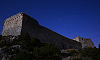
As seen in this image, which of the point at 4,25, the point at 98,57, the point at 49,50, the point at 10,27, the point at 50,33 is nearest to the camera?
the point at 49,50

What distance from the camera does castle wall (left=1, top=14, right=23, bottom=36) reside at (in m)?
18.4

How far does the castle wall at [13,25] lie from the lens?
18.4 meters

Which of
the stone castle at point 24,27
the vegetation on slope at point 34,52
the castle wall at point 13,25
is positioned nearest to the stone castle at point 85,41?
the stone castle at point 24,27

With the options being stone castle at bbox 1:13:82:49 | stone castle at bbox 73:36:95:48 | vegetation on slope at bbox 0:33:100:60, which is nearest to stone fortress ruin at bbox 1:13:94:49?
stone castle at bbox 1:13:82:49

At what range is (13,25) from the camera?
64.7 ft

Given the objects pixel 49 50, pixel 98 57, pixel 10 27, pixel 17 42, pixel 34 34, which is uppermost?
pixel 10 27

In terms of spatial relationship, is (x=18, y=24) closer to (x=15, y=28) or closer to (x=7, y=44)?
(x=15, y=28)

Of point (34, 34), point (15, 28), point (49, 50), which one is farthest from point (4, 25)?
point (49, 50)

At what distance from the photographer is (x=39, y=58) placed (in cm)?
1188

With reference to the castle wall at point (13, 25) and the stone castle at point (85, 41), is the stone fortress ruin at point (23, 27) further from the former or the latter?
the stone castle at point (85, 41)

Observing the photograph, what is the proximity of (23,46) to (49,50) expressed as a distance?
14.5 feet

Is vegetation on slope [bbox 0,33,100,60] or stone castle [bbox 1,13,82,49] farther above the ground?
stone castle [bbox 1,13,82,49]

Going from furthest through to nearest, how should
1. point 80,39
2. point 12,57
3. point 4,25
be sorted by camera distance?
point 80,39, point 4,25, point 12,57

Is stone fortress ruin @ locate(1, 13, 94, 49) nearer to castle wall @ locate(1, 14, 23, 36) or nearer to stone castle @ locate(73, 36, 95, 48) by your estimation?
castle wall @ locate(1, 14, 23, 36)
